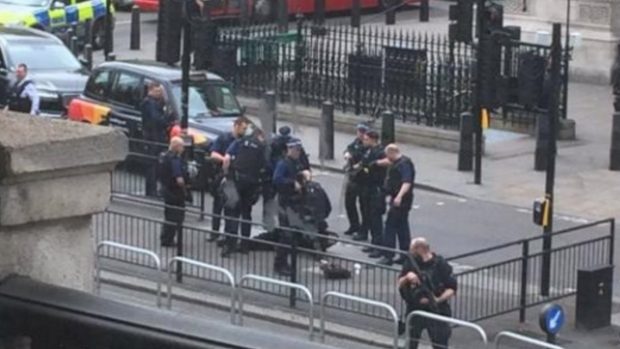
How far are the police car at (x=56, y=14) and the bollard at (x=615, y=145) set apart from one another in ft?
44.1

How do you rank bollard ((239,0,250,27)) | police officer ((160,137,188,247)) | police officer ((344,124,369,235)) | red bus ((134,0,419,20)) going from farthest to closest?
red bus ((134,0,419,20)), bollard ((239,0,250,27)), police officer ((344,124,369,235)), police officer ((160,137,188,247))

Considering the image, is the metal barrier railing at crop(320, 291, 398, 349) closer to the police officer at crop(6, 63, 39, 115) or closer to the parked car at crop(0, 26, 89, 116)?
the police officer at crop(6, 63, 39, 115)

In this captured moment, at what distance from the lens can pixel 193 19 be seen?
23.2 metres

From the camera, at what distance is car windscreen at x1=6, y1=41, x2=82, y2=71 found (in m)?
26.2

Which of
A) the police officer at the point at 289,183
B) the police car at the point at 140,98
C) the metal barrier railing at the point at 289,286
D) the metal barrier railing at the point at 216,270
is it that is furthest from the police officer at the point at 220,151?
the metal barrier railing at the point at 289,286

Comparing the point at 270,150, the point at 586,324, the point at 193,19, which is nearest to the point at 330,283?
the point at 586,324

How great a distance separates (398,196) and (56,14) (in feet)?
60.5

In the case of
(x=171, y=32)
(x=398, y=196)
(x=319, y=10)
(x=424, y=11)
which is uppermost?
(x=171, y=32)

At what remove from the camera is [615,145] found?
24391 mm

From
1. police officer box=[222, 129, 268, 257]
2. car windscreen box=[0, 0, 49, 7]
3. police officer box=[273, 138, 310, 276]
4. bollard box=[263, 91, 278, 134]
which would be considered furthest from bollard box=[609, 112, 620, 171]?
car windscreen box=[0, 0, 49, 7]

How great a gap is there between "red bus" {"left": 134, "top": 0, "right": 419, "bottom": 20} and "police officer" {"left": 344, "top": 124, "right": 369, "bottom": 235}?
486 inches

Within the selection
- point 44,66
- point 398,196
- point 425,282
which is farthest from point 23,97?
point 425,282

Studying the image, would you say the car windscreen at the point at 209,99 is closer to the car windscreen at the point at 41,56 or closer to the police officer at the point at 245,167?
the police officer at the point at 245,167

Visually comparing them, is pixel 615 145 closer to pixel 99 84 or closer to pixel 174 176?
pixel 99 84
